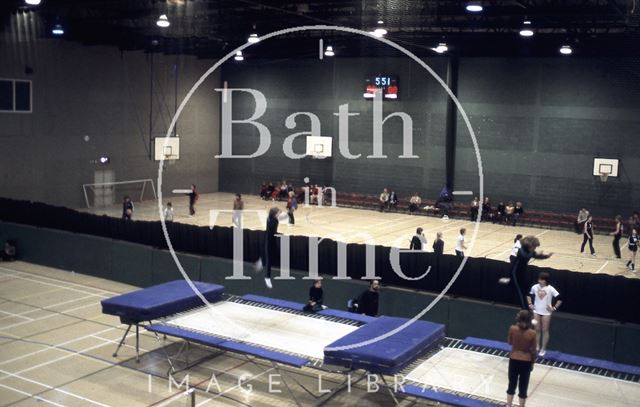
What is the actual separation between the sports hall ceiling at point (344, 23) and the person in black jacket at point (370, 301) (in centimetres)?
986

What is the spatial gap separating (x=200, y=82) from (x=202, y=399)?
28.5 metres

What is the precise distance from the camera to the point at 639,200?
29.6 meters

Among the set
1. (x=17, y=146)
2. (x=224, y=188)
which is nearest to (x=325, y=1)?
(x=17, y=146)

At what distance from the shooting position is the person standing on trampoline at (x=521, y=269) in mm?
11789

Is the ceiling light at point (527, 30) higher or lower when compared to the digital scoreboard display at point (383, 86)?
higher

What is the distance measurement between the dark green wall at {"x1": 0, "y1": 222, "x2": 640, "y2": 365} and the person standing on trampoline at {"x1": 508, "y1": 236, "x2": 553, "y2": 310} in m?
0.47

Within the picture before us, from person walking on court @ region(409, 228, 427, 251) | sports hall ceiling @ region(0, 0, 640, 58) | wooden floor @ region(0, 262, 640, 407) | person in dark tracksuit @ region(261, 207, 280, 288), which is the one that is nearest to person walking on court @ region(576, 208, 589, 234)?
sports hall ceiling @ region(0, 0, 640, 58)

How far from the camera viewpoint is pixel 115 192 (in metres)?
34.3

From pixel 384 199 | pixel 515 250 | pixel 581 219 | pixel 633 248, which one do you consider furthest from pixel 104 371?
pixel 384 199

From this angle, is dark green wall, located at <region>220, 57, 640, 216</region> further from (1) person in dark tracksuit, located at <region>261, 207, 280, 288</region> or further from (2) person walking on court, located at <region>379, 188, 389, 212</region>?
(1) person in dark tracksuit, located at <region>261, 207, 280, 288</region>

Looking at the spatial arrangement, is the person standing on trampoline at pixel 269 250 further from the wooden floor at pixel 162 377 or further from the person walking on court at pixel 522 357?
the person walking on court at pixel 522 357

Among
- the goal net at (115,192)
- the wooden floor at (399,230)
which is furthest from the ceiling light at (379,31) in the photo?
the goal net at (115,192)

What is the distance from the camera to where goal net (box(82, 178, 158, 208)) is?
109 feet

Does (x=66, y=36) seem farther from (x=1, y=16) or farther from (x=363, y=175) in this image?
(x=363, y=175)
